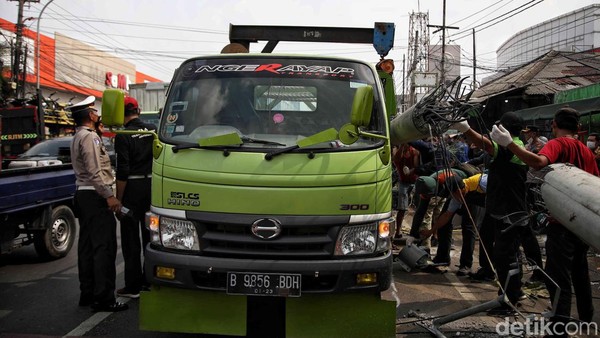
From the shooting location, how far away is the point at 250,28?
21.6 feet

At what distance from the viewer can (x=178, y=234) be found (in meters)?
3.35

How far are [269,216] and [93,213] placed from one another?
2.27 metres

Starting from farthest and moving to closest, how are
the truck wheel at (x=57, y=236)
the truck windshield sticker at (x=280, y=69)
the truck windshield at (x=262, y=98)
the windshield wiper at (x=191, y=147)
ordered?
the truck wheel at (x=57, y=236), the truck windshield sticker at (x=280, y=69), the truck windshield at (x=262, y=98), the windshield wiper at (x=191, y=147)

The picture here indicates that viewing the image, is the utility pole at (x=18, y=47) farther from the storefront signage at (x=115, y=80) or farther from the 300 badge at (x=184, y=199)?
the storefront signage at (x=115, y=80)

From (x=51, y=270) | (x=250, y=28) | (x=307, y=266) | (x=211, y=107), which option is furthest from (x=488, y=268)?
(x=51, y=270)

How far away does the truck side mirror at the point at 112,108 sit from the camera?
3732 mm

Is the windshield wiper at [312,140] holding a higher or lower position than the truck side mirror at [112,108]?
lower

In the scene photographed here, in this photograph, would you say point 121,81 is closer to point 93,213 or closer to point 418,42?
point 418,42

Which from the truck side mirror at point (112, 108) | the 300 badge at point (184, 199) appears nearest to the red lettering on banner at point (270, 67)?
the truck side mirror at point (112, 108)

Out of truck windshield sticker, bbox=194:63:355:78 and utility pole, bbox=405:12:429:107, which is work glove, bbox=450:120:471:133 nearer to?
truck windshield sticker, bbox=194:63:355:78

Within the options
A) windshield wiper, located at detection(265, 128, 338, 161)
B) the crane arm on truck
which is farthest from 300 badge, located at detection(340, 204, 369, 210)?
the crane arm on truck

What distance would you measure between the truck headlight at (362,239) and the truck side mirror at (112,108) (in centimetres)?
194

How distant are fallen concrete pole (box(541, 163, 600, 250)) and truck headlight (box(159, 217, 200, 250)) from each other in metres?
2.59

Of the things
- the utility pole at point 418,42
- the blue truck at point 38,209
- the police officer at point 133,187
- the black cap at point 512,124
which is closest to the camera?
the black cap at point 512,124
